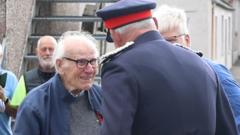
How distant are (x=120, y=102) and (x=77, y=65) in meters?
1.17

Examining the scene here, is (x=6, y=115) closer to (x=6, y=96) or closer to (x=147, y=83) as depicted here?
(x=6, y=96)

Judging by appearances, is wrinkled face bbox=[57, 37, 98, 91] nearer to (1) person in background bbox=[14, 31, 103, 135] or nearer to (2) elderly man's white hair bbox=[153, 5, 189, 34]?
(1) person in background bbox=[14, 31, 103, 135]

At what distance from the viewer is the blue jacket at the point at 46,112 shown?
3.27 metres

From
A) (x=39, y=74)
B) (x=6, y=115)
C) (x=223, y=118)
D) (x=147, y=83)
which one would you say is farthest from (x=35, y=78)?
(x=147, y=83)

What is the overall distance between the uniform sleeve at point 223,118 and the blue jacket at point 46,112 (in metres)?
1.04

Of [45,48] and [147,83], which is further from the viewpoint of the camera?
[45,48]

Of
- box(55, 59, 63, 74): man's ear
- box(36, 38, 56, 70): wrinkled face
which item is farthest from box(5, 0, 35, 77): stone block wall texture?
box(55, 59, 63, 74): man's ear

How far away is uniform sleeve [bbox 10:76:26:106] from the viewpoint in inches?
195

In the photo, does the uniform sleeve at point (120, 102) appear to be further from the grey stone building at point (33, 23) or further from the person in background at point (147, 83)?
the grey stone building at point (33, 23)

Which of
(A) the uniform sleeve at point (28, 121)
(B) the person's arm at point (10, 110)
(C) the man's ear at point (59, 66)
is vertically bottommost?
(B) the person's arm at point (10, 110)

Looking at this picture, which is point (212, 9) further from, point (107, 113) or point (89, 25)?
point (107, 113)

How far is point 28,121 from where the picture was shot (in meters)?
3.26

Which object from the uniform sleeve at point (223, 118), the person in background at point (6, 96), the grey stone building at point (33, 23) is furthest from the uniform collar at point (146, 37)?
the grey stone building at point (33, 23)

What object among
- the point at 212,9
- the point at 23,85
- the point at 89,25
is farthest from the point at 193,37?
the point at 23,85
